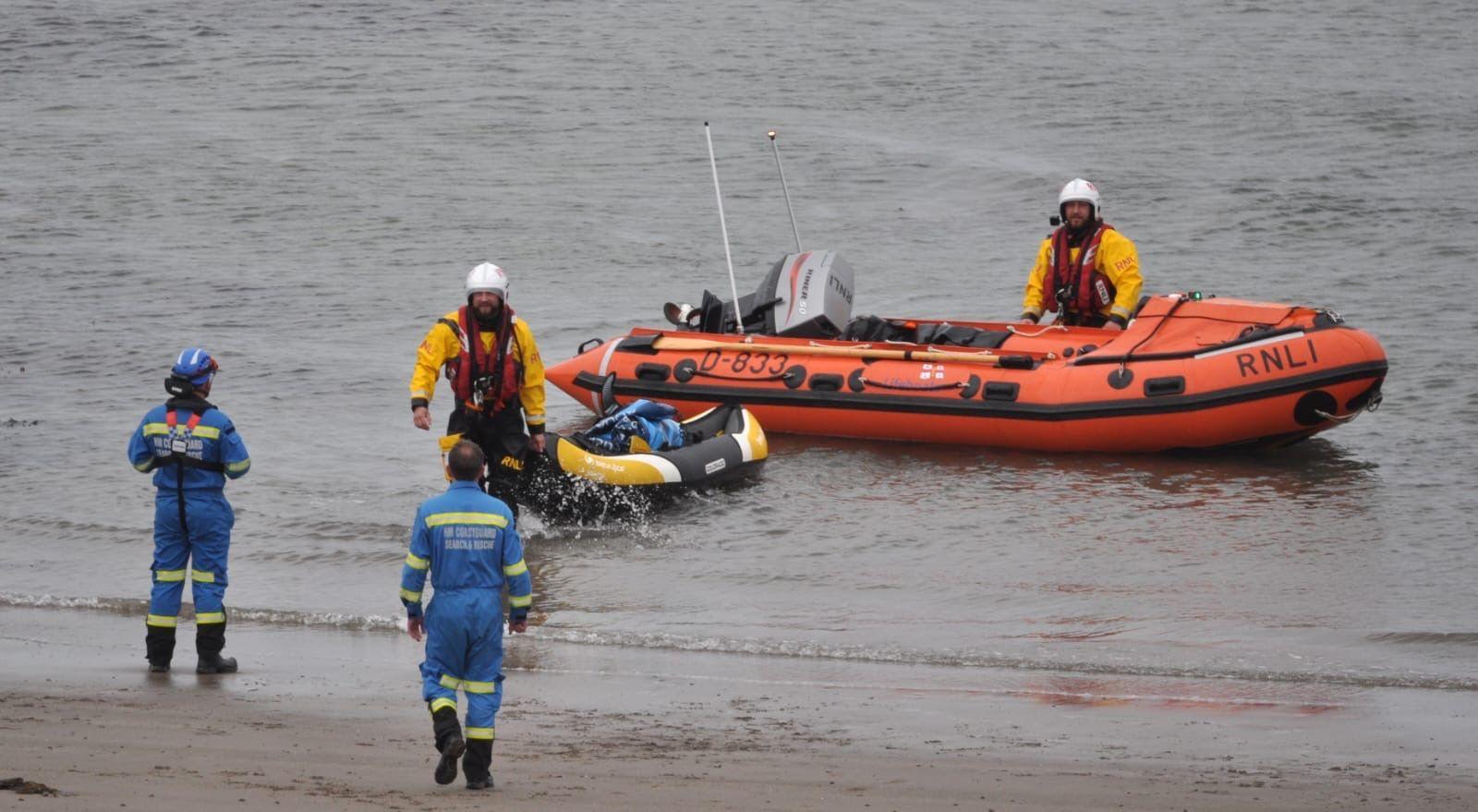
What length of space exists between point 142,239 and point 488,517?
1417 centimetres

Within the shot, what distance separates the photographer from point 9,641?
674cm

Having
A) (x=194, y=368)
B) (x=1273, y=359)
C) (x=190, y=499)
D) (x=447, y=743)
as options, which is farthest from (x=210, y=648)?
(x=1273, y=359)

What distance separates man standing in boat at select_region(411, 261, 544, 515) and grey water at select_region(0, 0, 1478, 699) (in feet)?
2.52


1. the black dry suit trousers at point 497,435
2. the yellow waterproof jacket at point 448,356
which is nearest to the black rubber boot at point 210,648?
the yellow waterproof jacket at point 448,356

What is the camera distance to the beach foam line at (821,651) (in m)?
6.40

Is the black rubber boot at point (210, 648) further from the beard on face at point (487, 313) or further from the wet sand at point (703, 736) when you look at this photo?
the beard on face at point (487, 313)

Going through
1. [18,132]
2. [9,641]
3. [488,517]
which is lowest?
[9,641]

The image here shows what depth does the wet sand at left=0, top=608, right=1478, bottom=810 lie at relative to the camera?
4547mm

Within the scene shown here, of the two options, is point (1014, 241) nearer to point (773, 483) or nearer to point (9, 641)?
point (773, 483)

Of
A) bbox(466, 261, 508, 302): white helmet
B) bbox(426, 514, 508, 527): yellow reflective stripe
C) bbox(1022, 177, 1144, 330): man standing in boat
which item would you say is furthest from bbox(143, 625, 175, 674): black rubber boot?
bbox(1022, 177, 1144, 330): man standing in boat

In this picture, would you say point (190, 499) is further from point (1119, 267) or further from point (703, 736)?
point (1119, 267)

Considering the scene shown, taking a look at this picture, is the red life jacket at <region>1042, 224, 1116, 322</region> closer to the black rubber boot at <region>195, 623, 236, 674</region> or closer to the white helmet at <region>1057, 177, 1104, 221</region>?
the white helmet at <region>1057, 177, 1104, 221</region>

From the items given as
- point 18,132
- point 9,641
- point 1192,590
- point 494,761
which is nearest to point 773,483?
point 1192,590

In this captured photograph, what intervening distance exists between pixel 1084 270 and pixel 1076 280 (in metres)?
0.09
